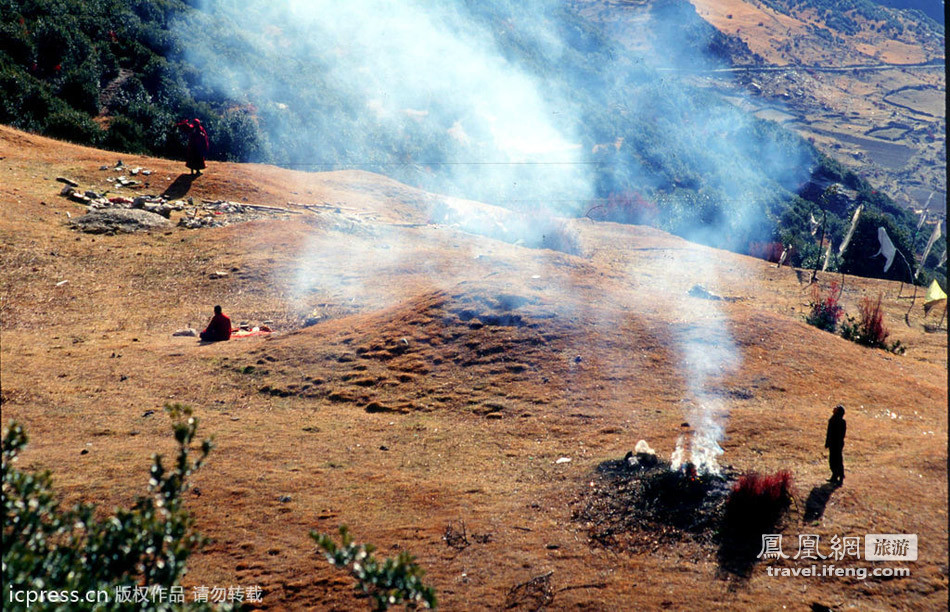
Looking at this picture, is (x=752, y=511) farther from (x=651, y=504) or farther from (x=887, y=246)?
(x=887, y=246)

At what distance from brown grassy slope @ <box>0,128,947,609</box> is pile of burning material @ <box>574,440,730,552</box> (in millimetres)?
183

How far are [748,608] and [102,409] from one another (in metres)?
7.16

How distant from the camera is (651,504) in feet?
17.9

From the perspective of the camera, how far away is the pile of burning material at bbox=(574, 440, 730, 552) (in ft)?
16.9

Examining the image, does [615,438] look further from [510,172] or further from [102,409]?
[510,172]

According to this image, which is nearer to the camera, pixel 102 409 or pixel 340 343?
pixel 102 409

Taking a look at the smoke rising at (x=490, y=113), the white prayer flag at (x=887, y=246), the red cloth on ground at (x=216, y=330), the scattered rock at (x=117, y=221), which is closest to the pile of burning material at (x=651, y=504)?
the red cloth on ground at (x=216, y=330)

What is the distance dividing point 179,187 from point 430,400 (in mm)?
11855

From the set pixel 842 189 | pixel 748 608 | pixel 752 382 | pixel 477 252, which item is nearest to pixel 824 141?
pixel 842 189

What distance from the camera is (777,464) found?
607cm

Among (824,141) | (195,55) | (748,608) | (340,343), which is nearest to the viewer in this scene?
(748,608)

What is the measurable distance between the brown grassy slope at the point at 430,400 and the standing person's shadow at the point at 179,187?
250cm

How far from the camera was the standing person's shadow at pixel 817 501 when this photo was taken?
5094 mm

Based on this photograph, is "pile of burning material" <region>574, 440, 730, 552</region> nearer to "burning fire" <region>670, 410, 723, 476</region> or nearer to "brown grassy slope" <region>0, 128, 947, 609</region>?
"burning fire" <region>670, 410, 723, 476</region>
